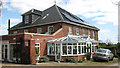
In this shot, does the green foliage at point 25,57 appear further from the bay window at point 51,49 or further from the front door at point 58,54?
the bay window at point 51,49

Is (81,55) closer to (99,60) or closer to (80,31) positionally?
(99,60)

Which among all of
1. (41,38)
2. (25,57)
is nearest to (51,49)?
(41,38)

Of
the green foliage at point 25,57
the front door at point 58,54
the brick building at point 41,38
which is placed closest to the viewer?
the green foliage at point 25,57

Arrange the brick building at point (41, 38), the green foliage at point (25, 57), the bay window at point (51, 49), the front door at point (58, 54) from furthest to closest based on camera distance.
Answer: the bay window at point (51, 49) → the front door at point (58, 54) → the brick building at point (41, 38) → the green foliage at point (25, 57)

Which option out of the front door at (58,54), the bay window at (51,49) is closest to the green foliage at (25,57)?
the front door at (58,54)

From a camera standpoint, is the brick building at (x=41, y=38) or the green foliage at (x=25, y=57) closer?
the green foliage at (x=25, y=57)

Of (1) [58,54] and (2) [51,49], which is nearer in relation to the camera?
(1) [58,54]

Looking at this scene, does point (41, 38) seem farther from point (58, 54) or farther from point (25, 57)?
point (25, 57)

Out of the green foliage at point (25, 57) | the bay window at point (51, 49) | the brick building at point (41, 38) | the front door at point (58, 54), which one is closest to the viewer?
the green foliage at point (25, 57)

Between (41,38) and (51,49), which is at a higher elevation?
(41,38)

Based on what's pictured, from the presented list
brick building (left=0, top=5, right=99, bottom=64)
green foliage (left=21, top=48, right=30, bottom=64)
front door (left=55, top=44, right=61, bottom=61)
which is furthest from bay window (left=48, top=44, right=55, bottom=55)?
green foliage (left=21, top=48, right=30, bottom=64)

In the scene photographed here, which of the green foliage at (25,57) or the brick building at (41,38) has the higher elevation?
the brick building at (41,38)

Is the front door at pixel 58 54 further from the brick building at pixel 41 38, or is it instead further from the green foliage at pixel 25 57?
the green foliage at pixel 25 57

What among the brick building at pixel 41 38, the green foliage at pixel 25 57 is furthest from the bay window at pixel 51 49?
the green foliage at pixel 25 57
